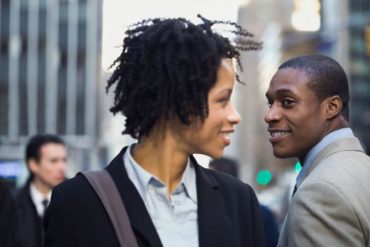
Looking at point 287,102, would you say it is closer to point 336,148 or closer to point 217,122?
point 336,148

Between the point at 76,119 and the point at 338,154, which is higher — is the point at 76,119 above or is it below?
below

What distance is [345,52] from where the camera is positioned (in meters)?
76.2

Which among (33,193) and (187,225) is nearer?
(187,225)

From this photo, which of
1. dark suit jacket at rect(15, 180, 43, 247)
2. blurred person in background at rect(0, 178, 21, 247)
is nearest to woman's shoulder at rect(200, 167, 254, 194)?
blurred person in background at rect(0, 178, 21, 247)

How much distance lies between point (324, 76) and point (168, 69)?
0.92 m

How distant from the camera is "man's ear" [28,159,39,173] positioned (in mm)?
7444

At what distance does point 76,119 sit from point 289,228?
52.6 meters

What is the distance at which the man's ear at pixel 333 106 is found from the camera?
3730mm

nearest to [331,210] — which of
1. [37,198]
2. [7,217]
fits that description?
[7,217]

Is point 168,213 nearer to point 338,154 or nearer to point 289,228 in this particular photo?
point 289,228

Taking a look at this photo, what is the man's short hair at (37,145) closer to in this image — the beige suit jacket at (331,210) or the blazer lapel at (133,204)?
the blazer lapel at (133,204)

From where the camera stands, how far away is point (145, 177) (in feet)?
10.9

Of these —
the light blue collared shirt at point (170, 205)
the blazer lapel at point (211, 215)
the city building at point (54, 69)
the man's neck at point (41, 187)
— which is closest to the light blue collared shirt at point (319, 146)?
the blazer lapel at point (211, 215)

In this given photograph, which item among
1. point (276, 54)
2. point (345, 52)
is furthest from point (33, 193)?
point (276, 54)
